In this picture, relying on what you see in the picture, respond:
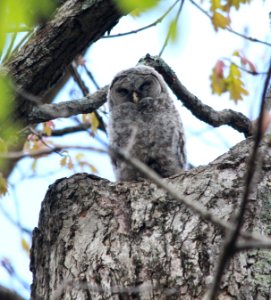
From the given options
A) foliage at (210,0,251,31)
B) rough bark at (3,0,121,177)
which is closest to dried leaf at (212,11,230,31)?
foliage at (210,0,251,31)

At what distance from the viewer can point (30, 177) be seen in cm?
620

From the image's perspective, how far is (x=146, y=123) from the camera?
5.22m

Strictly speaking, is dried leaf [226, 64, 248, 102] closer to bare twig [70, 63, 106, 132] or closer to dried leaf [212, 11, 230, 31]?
dried leaf [212, 11, 230, 31]

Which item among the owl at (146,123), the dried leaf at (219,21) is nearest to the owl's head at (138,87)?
the owl at (146,123)

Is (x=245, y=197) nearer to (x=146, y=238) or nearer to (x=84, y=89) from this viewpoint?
(x=146, y=238)

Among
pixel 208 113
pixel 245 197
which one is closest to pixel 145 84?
pixel 208 113

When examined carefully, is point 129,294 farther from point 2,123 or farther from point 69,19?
point 69,19

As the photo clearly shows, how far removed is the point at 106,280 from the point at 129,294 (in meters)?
0.16

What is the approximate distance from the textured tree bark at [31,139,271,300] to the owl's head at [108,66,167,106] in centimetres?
193

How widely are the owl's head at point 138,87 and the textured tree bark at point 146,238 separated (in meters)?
1.93

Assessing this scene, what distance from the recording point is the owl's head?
5613 millimetres

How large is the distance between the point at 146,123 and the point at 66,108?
1.01 metres

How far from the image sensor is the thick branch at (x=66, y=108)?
3984mm

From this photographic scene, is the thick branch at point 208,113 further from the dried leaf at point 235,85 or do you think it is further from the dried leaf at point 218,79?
the dried leaf at point 218,79
